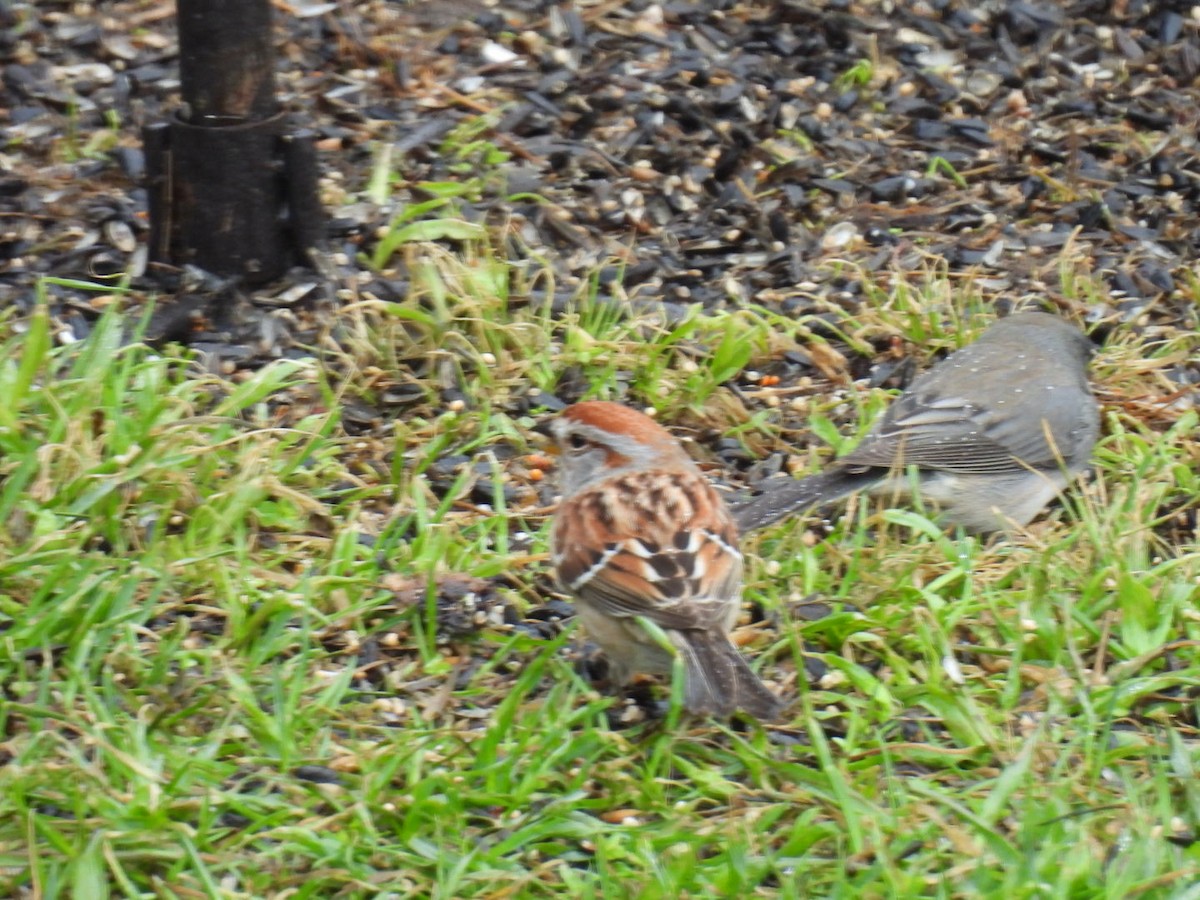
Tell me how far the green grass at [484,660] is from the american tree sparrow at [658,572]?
0.53ft

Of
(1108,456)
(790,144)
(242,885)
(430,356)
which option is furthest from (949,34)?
(242,885)

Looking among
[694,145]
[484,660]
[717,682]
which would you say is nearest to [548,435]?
[484,660]

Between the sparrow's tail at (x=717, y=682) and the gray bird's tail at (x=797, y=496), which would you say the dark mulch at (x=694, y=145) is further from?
the sparrow's tail at (x=717, y=682)

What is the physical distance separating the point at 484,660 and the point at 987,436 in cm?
173

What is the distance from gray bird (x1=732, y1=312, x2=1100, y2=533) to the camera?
4.64m

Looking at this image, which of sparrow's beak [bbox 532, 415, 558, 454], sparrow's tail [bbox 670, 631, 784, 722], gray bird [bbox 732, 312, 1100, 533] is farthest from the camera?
gray bird [bbox 732, 312, 1100, 533]

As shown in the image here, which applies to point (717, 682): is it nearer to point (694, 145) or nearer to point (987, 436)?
point (987, 436)

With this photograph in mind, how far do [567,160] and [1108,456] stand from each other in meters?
2.19

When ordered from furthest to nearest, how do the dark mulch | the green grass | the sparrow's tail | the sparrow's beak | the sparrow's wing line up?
the dark mulch → the sparrow's beak → the sparrow's wing → the sparrow's tail → the green grass

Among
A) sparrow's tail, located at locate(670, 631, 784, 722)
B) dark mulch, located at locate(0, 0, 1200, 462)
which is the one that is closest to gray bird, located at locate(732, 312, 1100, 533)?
dark mulch, located at locate(0, 0, 1200, 462)

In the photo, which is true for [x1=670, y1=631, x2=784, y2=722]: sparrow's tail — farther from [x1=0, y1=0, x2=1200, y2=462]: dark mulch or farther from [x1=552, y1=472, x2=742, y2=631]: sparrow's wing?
[x1=0, y1=0, x2=1200, y2=462]: dark mulch

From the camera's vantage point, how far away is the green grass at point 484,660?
3.36 meters

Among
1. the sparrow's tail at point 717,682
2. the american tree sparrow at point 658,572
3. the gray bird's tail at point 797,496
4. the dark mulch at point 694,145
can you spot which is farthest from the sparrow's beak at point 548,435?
the dark mulch at point 694,145

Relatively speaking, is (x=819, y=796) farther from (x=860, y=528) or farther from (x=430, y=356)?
(x=430, y=356)
